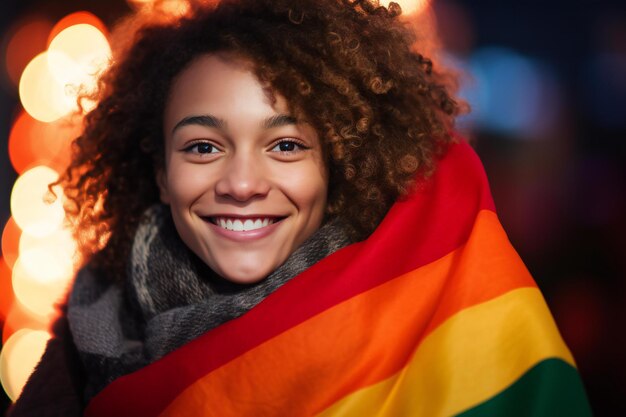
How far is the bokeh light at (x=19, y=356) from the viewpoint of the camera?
322 cm

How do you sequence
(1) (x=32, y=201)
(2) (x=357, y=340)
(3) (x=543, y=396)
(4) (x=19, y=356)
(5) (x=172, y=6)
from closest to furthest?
(3) (x=543, y=396)
(2) (x=357, y=340)
(5) (x=172, y=6)
(4) (x=19, y=356)
(1) (x=32, y=201)

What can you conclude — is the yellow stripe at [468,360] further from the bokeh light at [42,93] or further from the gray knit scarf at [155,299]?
the bokeh light at [42,93]

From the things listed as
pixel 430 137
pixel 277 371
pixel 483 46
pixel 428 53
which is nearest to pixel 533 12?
pixel 483 46

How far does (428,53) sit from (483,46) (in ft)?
8.91

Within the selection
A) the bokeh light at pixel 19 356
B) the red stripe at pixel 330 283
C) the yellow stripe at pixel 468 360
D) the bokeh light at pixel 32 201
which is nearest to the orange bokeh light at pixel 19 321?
the bokeh light at pixel 19 356

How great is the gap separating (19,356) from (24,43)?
1774 millimetres

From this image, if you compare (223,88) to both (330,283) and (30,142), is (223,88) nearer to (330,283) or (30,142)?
(330,283)

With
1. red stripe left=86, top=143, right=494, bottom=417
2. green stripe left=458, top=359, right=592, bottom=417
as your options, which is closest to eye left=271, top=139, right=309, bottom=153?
→ red stripe left=86, top=143, right=494, bottom=417

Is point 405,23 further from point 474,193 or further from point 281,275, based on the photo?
point 281,275

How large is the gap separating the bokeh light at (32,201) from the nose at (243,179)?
2.70m

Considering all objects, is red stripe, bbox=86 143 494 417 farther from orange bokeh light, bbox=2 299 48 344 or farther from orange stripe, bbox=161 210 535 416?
orange bokeh light, bbox=2 299 48 344

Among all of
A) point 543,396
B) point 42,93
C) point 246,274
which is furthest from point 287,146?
point 42,93

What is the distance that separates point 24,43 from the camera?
4121 mm

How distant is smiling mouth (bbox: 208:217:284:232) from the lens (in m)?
1.49
